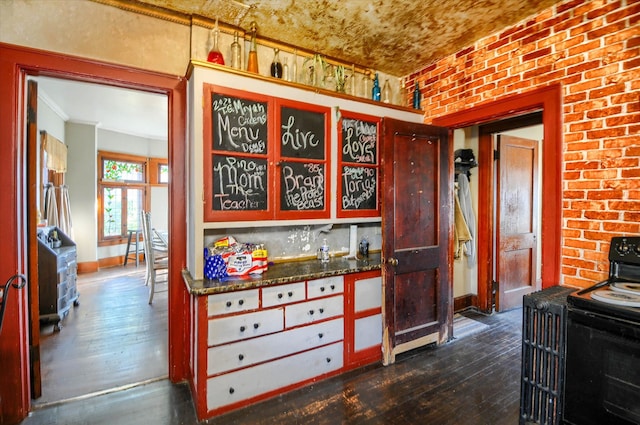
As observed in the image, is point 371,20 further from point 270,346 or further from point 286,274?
point 270,346

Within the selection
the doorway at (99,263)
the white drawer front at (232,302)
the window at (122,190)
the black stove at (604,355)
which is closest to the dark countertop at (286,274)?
the white drawer front at (232,302)

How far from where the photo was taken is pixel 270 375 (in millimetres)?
2074

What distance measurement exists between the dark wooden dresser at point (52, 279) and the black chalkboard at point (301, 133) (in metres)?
2.96

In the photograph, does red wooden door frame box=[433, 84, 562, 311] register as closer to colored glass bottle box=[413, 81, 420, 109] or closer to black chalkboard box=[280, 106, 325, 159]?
colored glass bottle box=[413, 81, 420, 109]

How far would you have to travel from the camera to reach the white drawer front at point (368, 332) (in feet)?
8.11

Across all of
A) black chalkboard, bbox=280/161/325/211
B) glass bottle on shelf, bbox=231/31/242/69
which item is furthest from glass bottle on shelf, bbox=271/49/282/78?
black chalkboard, bbox=280/161/325/211

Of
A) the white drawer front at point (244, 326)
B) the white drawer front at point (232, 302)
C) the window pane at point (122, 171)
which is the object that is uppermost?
the window pane at point (122, 171)

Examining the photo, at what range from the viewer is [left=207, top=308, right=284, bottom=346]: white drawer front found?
74.7 inches

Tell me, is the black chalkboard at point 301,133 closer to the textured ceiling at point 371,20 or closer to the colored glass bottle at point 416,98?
the textured ceiling at point 371,20

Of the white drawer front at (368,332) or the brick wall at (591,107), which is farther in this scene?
the white drawer front at (368,332)

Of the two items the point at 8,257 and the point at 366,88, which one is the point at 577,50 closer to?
the point at 366,88

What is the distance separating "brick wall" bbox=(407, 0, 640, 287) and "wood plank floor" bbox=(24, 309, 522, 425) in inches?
39.1

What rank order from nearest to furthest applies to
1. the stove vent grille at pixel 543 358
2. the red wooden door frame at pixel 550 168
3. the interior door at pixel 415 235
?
the stove vent grille at pixel 543 358 < the red wooden door frame at pixel 550 168 < the interior door at pixel 415 235

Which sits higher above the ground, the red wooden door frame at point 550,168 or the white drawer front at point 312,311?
the red wooden door frame at point 550,168
